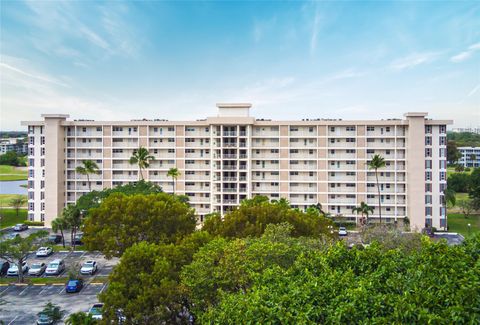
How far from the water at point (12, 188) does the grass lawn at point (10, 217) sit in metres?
24.4

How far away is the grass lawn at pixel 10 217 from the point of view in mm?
62225

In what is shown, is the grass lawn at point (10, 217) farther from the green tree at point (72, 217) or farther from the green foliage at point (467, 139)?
the green foliage at point (467, 139)

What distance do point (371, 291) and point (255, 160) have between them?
4817 cm

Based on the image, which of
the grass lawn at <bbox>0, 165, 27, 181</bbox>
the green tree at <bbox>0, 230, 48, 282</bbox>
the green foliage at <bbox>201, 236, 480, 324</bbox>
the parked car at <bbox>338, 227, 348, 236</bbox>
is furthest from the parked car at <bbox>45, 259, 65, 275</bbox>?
the grass lawn at <bbox>0, 165, 27, 181</bbox>

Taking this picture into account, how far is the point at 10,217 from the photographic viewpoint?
66.7 m

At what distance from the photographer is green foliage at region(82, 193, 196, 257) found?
31000 mm

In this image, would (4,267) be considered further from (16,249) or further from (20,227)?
(20,227)

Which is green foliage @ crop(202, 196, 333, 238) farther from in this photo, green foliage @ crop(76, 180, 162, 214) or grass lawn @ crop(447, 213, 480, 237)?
grass lawn @ crop(447, 213, 480, 237)

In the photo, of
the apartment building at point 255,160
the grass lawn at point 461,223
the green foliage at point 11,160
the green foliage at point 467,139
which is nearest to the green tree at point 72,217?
the apartment building at point 255,160

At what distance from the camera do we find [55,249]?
47.6 meters

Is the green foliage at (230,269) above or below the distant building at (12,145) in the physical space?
below

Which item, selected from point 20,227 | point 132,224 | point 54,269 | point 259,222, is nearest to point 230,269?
point 259,222

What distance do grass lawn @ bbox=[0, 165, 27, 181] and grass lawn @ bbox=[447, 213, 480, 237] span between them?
108 metres

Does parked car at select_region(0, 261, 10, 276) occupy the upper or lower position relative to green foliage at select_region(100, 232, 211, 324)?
lower
